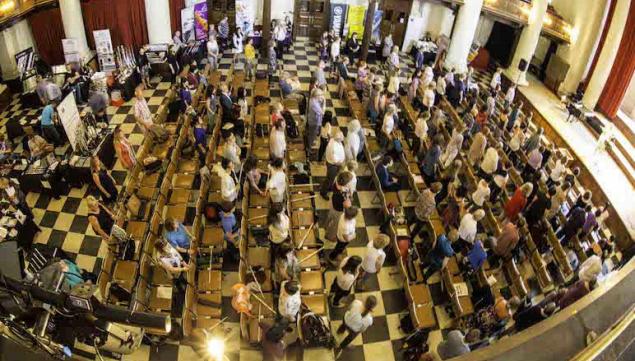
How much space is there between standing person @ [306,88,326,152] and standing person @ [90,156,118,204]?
168 inches

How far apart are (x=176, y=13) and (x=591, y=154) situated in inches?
538

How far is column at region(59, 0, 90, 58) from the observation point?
35.4 feet

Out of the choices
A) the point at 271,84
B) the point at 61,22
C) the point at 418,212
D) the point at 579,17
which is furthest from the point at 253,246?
the point at 579,17

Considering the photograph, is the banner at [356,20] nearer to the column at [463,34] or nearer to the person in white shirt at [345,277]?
the column at [463,34]

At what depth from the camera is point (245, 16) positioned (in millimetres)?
14352

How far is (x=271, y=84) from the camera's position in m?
12.8

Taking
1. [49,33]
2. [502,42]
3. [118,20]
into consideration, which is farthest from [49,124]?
[502,42]

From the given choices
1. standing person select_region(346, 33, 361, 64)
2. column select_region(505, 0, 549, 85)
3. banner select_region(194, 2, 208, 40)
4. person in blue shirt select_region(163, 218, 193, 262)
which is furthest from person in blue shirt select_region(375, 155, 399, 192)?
banner select_region(194, 2, 208, 40)

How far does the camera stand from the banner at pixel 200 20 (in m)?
14.0

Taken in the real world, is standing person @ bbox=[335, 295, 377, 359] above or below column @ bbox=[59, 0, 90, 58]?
below

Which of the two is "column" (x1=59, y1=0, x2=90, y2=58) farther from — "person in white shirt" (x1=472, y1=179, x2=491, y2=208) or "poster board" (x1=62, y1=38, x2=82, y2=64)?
"person in white shirt" (x1=472, y1=179, x2=491, y2=208)

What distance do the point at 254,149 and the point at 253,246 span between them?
112 inches

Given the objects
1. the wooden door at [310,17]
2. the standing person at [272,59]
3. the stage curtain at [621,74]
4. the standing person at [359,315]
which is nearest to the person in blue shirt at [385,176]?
the standing person at [359,315]

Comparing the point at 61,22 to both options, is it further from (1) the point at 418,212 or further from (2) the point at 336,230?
(1) the point at 418,212
